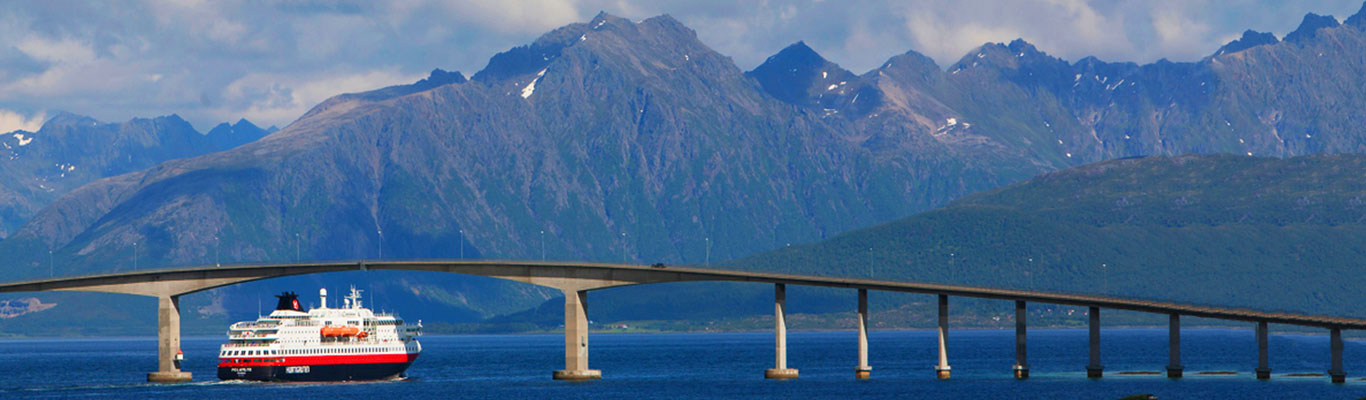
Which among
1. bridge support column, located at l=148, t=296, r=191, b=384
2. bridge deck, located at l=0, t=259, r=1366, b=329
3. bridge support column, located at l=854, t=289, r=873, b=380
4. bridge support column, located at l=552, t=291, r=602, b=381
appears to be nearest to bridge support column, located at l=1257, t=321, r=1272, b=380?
bridge deck, located at l=0, t=259, r=1366, b=329

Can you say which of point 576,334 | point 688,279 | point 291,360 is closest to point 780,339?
point 688,279

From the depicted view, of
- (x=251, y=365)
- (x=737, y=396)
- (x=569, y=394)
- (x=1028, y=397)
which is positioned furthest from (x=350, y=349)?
(x=1028, y=397)

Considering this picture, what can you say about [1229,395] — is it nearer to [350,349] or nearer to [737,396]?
[737,396]

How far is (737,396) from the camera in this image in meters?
172

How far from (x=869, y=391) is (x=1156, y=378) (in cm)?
3722

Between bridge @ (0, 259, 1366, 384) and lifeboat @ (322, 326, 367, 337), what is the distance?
6.70 m

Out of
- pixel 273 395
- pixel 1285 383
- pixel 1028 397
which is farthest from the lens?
pixel 1285 383

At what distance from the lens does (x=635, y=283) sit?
609 feet

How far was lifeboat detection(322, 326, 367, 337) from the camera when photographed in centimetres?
19561

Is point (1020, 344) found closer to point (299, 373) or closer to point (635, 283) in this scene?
point (635, 283)

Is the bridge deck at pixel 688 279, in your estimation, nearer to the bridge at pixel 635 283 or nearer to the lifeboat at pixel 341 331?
the bridge at pixel 635 283

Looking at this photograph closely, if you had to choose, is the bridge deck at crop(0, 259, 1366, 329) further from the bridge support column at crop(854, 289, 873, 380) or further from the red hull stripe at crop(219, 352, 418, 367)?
the red hull stripe at crop(219, 352, 418, 367)

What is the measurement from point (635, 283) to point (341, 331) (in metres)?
34.9

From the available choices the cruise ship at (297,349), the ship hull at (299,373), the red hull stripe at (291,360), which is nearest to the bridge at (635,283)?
the cruise ship at (297,349)
